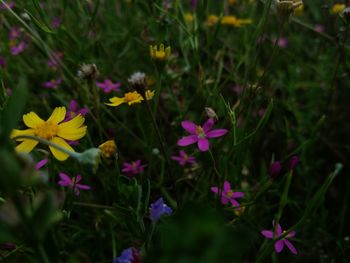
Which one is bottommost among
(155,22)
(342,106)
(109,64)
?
(342,106)

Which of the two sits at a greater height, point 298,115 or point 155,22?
point 155,22

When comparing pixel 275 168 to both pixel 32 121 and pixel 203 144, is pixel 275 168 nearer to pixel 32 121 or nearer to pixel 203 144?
pixel 203 144

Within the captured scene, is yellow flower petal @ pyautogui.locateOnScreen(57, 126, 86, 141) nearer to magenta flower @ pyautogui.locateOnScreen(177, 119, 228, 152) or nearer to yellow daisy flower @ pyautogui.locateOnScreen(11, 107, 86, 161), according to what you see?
yellow daisy flower @ pyautogui.locateOnScreen(11, 107, 86, 161)

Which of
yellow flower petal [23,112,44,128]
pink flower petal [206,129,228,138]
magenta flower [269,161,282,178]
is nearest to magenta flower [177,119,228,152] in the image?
pink flower petal [206,129,228,138]

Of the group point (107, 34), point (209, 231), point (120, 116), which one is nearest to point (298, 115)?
point (120, 116)

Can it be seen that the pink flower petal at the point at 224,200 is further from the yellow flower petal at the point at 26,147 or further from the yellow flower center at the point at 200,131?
the yellow flower petal at the point at 26,147

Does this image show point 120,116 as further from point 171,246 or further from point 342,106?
point 171,246

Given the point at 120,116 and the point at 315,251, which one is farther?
the point at 120,116

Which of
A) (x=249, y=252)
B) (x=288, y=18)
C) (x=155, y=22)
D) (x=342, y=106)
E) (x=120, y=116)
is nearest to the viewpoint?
(x=288, y=18)
